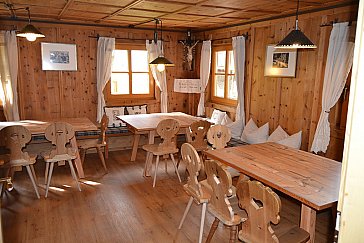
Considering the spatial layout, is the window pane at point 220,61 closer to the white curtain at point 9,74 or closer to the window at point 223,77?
the window at point 223,77

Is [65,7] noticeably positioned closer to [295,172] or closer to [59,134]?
[59,134]

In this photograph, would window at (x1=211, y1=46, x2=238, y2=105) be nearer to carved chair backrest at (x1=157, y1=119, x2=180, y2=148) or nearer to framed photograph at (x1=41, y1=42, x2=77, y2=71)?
carved chair backrest at (x1=157, y1=119, x2=180, y2=148)

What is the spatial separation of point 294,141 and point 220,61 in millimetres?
2418

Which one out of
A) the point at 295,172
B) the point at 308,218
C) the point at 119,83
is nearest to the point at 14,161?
the point at 119,83

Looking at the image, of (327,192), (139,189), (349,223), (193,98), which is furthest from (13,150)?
(193,98)

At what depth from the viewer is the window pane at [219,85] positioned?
5.72 metres

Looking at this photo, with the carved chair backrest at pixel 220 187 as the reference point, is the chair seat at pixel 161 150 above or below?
below

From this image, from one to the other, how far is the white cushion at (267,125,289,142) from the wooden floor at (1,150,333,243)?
38.9 inches

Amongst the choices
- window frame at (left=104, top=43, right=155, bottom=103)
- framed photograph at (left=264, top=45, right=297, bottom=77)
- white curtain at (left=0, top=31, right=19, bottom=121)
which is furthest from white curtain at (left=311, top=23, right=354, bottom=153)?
white curtain at (left=0, top=31, right=19, bottom=121)

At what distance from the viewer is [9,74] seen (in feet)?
15.9

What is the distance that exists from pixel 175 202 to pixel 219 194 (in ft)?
4.69

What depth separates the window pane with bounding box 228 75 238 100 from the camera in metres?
5.34

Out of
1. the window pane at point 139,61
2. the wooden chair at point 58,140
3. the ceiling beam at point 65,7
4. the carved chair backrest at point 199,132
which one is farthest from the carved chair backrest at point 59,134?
the window pane at point 139,61

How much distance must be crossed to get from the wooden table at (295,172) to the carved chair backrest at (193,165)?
1.14 ft
